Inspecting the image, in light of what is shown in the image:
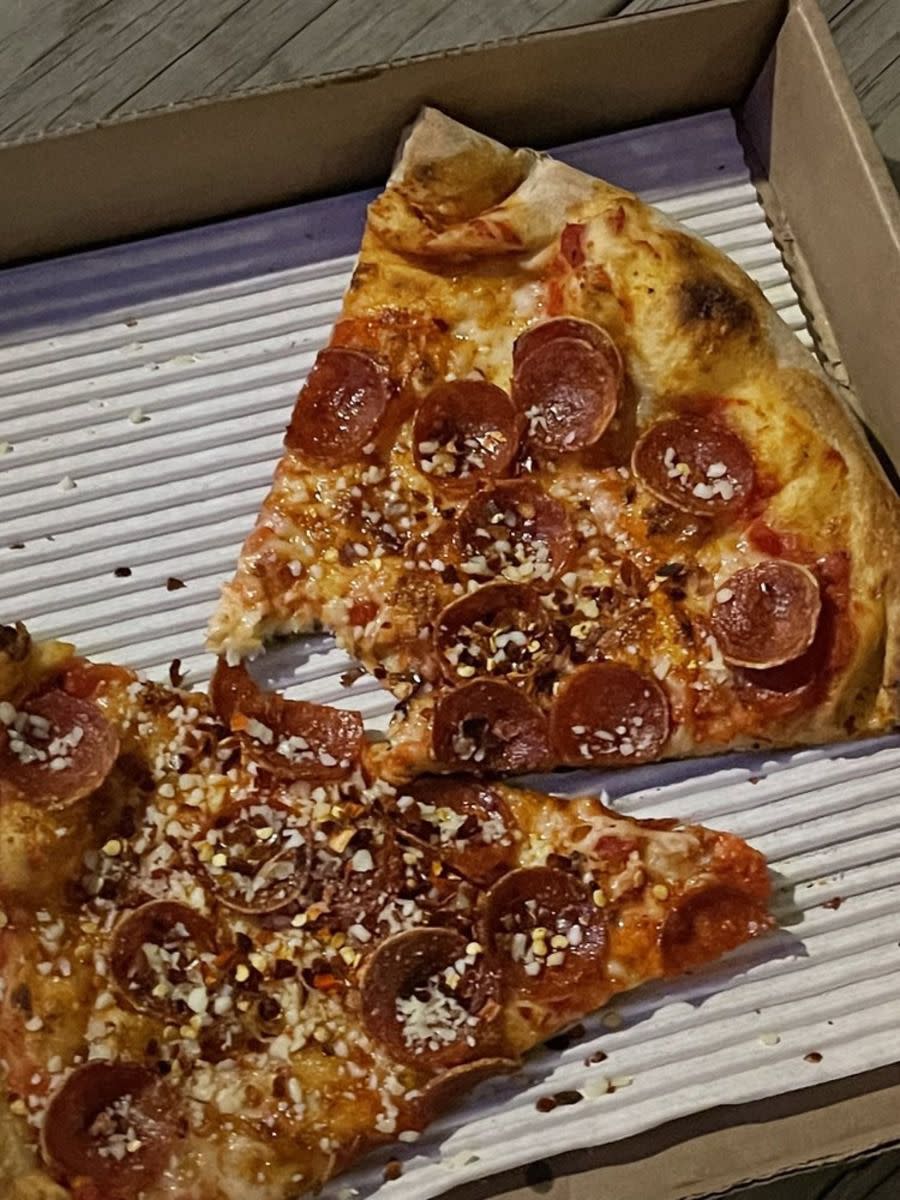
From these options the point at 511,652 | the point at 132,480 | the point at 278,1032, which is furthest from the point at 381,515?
the point at 278,1032

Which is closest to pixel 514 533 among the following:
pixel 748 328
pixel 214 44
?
pixel 748 328

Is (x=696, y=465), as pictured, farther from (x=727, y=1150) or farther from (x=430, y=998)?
(x=727, y=1150)

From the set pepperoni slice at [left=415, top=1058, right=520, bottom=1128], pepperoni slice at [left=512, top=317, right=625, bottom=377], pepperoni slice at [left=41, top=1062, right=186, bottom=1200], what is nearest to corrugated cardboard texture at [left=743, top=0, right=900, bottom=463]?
pepperoni slice at [left=512, top=317, right=625, bottom=377]

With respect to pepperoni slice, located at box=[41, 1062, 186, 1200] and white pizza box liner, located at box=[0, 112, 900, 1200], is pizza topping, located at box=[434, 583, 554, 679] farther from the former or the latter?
pepperoni slice, located at box=[41, 1062, 186, 1200]

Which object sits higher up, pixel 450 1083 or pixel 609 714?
pixel 609 714

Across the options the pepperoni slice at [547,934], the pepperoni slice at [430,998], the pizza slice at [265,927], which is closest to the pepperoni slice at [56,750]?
the pizza slice at [265,927]
